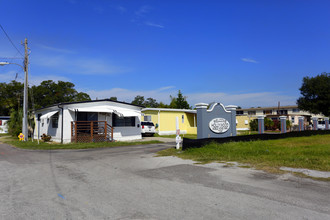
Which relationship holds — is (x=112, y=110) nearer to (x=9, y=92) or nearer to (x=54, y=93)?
(x=9, y=92)

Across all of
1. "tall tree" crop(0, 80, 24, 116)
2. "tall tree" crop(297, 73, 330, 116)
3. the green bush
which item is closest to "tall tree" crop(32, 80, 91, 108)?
"tall tree" crop(0, 80, 24, 116)

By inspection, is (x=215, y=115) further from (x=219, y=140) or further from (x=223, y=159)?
(x=223, y=159)

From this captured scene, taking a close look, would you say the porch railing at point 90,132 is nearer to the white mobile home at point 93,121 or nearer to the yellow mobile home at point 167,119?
the white mobile home at point 93,121

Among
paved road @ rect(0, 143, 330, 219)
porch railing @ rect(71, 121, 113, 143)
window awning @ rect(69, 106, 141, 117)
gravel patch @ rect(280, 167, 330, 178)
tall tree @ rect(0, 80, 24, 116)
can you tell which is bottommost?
paved road @ rect(0, 143, 330, 219)

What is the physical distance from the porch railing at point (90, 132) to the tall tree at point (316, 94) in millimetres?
17832

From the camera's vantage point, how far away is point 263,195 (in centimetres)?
536

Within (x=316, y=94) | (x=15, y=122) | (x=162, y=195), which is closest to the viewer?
(x=162, y=195)

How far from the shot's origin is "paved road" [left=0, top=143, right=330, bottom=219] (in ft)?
14.7

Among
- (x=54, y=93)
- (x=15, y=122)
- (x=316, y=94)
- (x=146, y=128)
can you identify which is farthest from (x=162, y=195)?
(x=54, y=93)

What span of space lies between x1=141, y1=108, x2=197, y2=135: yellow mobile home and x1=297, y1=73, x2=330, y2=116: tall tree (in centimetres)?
1229

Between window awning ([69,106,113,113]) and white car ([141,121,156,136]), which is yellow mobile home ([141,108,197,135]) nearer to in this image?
white car ([141,121,156,136])

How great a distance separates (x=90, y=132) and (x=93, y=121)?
135 centimetres

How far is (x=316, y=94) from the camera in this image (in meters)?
24.0

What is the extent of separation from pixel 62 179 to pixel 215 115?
39.3ft
